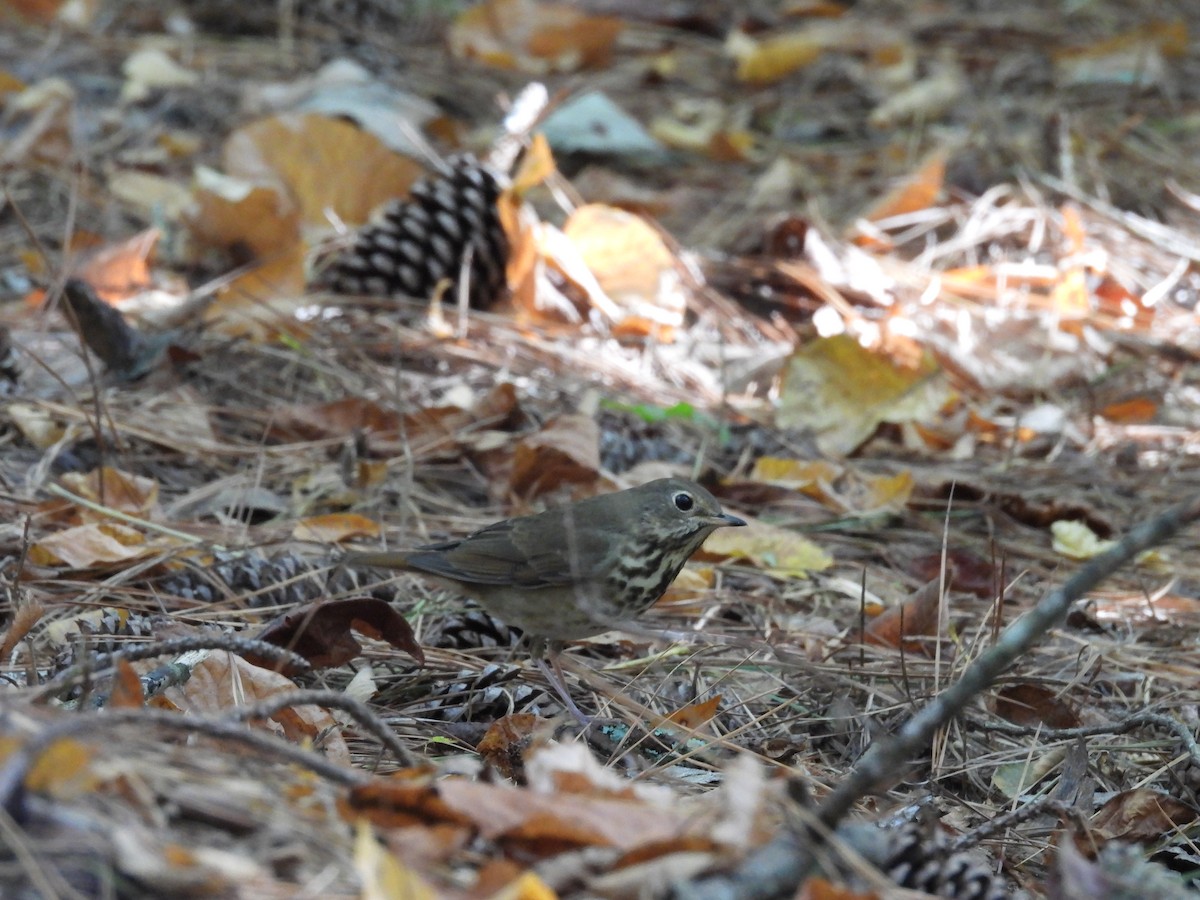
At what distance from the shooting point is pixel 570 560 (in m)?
3.64

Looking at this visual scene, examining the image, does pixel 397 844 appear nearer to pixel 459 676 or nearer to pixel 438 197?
pixel 459 676

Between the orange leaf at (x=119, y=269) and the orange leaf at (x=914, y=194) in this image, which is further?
the orange leaf at (x=914, y=194)

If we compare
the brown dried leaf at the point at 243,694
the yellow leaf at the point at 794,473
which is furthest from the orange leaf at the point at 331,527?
the yellow leaf at the point at 794,473

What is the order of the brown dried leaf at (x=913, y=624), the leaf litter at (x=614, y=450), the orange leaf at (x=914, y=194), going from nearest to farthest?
1. the leaf litter at (x=614, y=450)
2. the brown dried leaf at (x=913, y=624)
3. the orange leaf at (x=914, y=194)

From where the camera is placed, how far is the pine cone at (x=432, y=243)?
5707 millimetres

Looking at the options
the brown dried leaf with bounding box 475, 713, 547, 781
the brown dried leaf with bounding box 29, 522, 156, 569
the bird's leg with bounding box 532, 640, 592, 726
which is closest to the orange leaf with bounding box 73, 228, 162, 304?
the brown dried leaf with bounding box 29, 522, 156, 569

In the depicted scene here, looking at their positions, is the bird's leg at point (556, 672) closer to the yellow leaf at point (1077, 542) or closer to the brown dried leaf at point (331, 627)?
the brown dried leaf at point (331, 627)

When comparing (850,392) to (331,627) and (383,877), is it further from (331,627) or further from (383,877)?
(383,877)

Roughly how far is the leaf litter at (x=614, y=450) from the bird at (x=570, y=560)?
0.54 feet

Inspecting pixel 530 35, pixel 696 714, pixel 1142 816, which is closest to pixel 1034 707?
pixel 1142 816

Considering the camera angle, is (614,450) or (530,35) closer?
(614,450)

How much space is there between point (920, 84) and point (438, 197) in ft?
13.0

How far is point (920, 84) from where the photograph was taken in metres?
8.48

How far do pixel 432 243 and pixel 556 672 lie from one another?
2.72m
